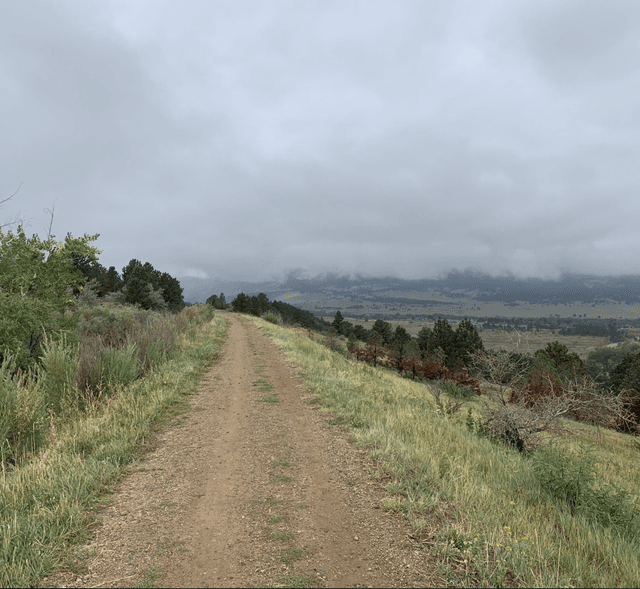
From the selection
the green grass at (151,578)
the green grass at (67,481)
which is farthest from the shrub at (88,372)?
A: the green grass at (151,578)

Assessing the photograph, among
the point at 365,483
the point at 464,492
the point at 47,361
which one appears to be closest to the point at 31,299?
the point at 47,361

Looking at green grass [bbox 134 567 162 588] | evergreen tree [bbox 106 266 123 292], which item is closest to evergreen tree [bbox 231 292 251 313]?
evergreen tree [bbox 106 266 123 292]

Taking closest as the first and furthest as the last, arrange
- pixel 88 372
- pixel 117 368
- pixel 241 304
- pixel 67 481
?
pixel 67 481
pixel 88 372
pixel 117 368
pixel 241 304

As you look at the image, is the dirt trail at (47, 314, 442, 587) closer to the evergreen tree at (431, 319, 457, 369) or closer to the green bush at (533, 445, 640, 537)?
the green bush at (533, 445, 640, 537)

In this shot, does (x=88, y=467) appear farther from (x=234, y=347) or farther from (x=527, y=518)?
(x=234, y=347)

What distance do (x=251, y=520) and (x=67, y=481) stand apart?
8.99 feet

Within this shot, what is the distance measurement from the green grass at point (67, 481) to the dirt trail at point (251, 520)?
245 mm

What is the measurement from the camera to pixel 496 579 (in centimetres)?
322

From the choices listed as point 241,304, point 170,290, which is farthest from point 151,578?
point 241,304

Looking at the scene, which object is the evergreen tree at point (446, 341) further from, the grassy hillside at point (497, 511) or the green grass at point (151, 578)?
the green grass at point (151, 578)

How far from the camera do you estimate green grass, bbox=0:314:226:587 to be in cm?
338

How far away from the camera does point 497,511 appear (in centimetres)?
433

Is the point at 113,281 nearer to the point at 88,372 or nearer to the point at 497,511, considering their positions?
the point at 88,372

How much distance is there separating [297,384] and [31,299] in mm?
8012
